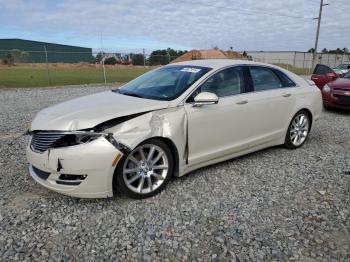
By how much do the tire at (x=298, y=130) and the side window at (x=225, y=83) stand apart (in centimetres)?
137

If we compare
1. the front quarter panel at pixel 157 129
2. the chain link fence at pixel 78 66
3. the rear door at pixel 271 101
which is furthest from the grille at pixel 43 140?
the chain link fence at pixel 78 66

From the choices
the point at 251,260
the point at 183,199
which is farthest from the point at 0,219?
the point at 251,260

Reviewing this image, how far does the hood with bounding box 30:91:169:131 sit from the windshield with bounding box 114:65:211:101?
227 millimetres

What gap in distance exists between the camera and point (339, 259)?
2.70 meters

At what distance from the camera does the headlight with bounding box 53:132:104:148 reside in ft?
10.7

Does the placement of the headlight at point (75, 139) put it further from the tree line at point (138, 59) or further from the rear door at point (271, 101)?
the tree line at point (138, 59)

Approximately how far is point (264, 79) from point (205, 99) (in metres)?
1.54

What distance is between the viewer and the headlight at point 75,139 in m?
3.26

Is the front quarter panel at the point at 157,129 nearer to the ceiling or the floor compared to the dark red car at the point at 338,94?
nearer to the ceiling

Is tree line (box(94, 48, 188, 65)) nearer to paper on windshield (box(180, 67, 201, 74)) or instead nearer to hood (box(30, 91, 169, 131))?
paper on windshield (box(180, 67, 201, 74))

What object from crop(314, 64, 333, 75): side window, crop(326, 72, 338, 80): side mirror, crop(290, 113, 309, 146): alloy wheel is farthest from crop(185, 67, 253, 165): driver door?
crop(314, 64, 333, 75): side window

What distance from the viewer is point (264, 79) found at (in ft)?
16.2

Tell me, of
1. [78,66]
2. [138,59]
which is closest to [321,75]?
[138,59]

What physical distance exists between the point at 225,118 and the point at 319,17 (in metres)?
32.2
